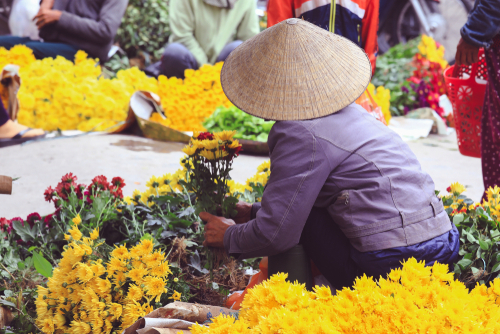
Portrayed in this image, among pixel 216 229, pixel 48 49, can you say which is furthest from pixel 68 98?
pixel 216 229

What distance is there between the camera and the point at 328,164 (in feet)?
4.45

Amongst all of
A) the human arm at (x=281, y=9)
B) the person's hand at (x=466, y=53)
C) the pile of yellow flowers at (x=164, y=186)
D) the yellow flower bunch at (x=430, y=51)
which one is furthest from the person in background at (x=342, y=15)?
the yellow flower bunch at (x=430, y=51)

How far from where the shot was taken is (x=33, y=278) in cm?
191

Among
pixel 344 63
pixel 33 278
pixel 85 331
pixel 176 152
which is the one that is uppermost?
pixel 344 63

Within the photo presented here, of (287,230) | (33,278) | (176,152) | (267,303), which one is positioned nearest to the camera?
(267,303)

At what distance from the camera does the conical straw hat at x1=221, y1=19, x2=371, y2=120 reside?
1379mm

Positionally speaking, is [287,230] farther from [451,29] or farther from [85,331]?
[451,29]

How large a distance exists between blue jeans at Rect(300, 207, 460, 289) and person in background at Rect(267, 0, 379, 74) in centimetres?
130

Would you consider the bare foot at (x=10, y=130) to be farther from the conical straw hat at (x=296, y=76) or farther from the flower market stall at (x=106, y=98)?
the conical straw hat at (x=296, y=76)

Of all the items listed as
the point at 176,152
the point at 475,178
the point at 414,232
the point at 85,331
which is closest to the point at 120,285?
the point at 85,331

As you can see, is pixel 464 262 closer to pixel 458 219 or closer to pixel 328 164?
pixel 458 219

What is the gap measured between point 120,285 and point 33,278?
654 millimetres

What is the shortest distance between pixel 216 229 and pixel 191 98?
326 centimetres

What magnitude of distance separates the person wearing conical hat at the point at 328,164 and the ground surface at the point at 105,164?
6.20 ft
